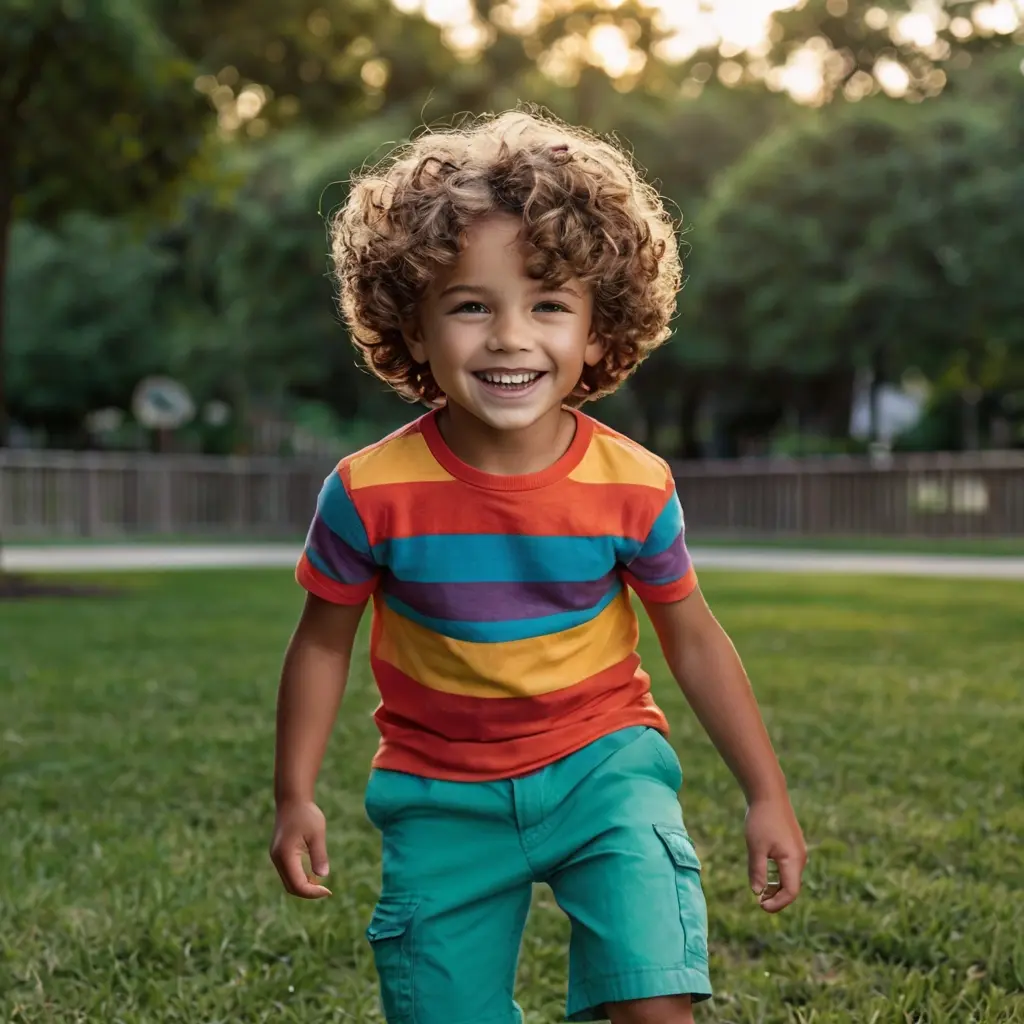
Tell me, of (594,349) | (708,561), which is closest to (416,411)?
(708,561)

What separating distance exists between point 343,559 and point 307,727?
10.1 inches

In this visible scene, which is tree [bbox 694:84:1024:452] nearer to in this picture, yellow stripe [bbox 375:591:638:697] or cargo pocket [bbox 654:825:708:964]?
yellow stripe [bbox 375:591:638:697]

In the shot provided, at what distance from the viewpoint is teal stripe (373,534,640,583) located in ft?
7.16

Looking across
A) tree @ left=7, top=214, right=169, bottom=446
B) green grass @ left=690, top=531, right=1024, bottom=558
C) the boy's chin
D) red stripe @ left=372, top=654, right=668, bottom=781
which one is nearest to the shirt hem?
red stripe @ left=372, top=654, right=668, bottom=781

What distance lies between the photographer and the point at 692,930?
212 centimetres

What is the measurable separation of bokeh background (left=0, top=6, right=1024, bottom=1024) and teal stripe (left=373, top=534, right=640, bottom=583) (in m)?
0.83

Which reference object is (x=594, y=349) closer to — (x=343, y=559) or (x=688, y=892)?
(x=343, y=559)

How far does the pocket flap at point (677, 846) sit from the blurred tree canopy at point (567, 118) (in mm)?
10430

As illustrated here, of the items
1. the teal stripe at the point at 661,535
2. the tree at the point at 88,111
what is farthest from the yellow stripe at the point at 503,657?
the tree at the point at 88,111

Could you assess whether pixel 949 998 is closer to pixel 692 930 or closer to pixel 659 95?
pixel 692 930

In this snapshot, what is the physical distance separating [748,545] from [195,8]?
40.5 feet

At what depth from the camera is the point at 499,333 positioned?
2.17 meters

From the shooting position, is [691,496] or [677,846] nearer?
[677,846]

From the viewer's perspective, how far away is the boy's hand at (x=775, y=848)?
7.31 ft
